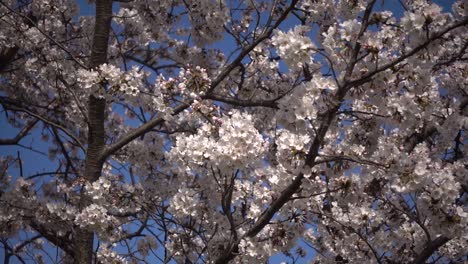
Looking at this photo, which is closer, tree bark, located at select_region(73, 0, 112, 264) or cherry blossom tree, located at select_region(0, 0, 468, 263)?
cherry blossom tree, located at select_region(0, 0, 468, 263)

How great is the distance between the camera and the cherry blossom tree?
3381 mm

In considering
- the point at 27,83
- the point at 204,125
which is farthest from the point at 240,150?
the point at 27,83

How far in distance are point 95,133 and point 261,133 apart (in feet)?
6.57

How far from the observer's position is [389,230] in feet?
17.6

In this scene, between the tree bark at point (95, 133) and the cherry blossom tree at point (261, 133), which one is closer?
the cherry blossom tree at point (261, 133)

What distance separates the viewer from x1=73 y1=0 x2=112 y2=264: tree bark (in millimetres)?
5020

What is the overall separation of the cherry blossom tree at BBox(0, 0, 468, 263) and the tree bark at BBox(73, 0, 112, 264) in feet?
0.05

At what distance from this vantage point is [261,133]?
5.87 meters

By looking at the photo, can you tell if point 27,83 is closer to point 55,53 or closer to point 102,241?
point 55,53

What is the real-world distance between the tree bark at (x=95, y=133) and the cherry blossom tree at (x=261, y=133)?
2 cm

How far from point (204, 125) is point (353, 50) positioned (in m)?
1.28

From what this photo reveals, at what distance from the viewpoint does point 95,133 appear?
17.8 ft

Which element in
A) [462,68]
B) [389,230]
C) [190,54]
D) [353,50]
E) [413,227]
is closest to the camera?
[353,50]

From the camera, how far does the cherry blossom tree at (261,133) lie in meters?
3.38
